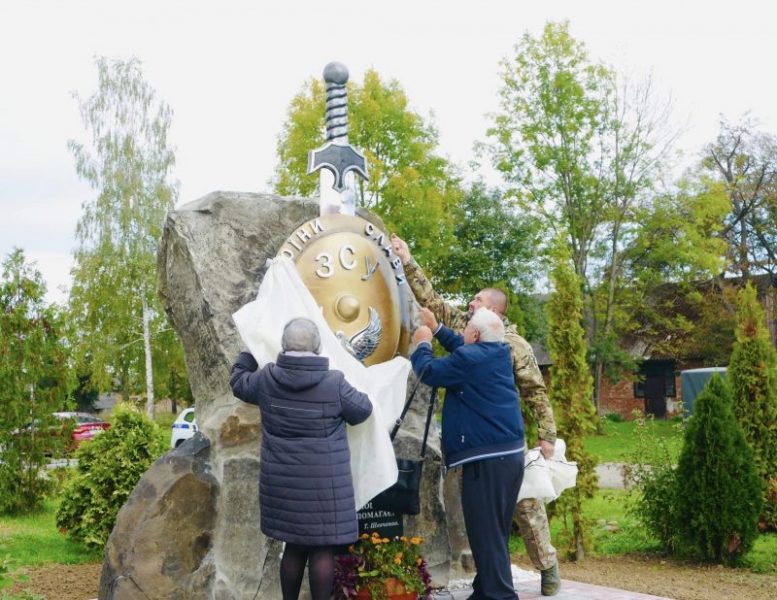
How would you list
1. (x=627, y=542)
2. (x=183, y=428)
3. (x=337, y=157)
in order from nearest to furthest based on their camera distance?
(x=337, y=157) < (x=627, y=542) < (x=183, y=428)

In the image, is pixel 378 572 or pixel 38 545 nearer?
pixel 378 572

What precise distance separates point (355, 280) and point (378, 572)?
1.87 m

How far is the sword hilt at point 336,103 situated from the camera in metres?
5.67

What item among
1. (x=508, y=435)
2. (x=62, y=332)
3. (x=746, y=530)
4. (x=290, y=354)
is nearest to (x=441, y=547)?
(x=508, y=435)

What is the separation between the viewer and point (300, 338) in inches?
163

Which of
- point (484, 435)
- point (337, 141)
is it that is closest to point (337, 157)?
point (337, 141)

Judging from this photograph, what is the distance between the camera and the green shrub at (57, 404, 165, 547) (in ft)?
25.3

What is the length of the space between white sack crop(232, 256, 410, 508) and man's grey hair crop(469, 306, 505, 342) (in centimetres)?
69

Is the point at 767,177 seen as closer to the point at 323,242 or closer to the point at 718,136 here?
the point at 718,136

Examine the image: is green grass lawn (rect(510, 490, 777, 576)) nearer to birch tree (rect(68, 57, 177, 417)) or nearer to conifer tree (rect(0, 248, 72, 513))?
conifer tree (rect(0, 248, 72, 513))

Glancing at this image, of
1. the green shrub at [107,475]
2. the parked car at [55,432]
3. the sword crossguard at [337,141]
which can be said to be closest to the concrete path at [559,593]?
the sword crossguard at [337,141]

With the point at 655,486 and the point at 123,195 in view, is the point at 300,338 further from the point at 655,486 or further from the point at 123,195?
the point at 123,195

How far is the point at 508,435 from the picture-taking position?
467 centimetres

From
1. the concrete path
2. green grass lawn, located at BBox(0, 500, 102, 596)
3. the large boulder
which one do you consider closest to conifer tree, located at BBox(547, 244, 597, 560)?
the concrete path
